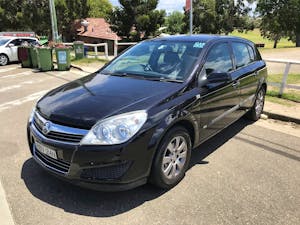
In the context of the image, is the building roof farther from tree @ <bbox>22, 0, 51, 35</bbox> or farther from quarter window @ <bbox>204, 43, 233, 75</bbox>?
quarter window @ <bbox>204, 43, 233, 75</bbox>

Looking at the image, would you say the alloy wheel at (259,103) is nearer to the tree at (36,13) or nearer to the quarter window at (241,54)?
the quarter window at (241,54)

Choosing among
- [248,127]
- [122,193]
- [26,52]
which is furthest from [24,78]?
[122,193]

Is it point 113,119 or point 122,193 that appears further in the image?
point 122,193

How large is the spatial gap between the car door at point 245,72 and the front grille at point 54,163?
293cm

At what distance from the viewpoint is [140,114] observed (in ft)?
10.7

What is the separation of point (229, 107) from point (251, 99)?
3.88 feet

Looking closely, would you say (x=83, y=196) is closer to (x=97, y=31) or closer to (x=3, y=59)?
(x=3, y=59)

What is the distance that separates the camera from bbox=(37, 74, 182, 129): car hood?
3275 mm

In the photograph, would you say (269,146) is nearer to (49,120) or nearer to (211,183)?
(211,183)

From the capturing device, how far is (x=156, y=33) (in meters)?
42.7

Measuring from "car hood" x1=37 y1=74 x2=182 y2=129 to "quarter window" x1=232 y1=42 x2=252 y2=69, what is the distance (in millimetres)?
1825

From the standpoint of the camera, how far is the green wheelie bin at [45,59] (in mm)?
14070

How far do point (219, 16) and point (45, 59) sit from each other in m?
49.7

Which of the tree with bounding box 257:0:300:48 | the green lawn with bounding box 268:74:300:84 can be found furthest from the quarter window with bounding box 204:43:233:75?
the tree with bounding box 257:0:300:48
